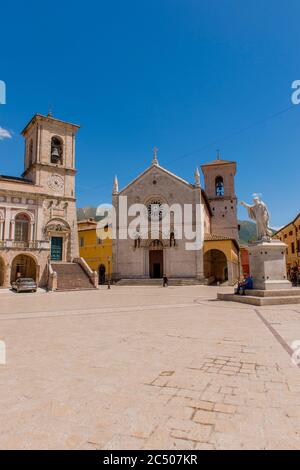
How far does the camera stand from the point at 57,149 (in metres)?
33.4

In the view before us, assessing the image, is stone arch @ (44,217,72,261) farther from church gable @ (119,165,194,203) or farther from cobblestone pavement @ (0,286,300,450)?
cobblestone pavement @ (0,286,300,450)

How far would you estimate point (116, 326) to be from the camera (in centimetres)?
788

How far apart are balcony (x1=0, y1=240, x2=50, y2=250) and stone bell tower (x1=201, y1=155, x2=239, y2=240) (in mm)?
26531

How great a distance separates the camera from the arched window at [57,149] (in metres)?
33.0

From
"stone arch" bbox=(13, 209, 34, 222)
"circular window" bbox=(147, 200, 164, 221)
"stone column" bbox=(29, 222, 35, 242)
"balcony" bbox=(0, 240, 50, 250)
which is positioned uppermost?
"circular window" bbox=(147, 200, 164, 221)

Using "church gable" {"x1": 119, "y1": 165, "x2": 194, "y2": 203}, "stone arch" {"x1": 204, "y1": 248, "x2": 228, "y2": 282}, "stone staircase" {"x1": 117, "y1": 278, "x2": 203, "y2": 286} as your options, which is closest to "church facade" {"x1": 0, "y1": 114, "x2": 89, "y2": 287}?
"stone staircase" {"x1": 117, "y1": 278, "x2": 203, "y2": 286}

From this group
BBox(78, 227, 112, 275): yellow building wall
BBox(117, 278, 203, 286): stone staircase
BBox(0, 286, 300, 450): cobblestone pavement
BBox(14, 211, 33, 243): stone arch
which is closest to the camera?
BBox(0, 286, 300, 450): cobblestone pavement

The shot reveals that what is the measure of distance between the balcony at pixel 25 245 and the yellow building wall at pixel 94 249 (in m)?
10.8

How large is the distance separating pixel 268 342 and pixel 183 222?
28.8m

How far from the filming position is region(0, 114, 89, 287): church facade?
2786 centimetres

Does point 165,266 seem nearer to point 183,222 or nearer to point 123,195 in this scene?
point 183,222

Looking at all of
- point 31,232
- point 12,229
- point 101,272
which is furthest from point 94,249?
point 12,229
